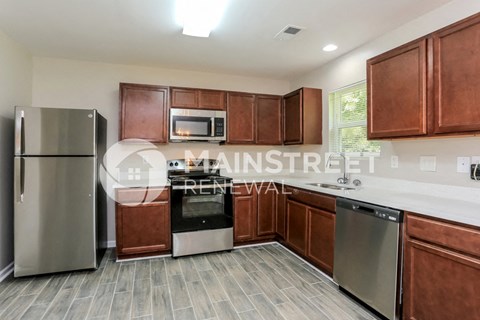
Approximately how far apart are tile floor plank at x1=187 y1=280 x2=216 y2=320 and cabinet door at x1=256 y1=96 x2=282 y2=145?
6.91 ft

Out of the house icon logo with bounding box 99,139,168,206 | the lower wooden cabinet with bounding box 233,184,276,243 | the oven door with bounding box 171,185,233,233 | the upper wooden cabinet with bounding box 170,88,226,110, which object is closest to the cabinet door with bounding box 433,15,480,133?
the lower wooden cabinet with bounding box 233,184,276,243

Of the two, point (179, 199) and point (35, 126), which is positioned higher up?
point (35, 126)

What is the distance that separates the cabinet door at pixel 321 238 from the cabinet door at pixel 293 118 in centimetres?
115

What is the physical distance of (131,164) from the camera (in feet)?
11.6

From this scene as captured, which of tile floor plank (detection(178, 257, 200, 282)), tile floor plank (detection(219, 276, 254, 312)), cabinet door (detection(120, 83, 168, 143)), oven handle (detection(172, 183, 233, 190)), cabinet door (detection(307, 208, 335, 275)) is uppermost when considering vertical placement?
cabinet door (detection(120, 83, 168, 143))

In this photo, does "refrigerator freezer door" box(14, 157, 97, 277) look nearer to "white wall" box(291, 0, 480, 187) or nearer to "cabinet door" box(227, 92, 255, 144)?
"cabinet door" box(227, 92, 255, 144)

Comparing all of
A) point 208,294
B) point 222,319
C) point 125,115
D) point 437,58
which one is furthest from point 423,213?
point 125,115

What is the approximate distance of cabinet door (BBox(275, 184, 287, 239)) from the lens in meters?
3.34

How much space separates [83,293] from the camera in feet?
7.57

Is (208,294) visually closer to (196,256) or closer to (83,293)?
(196,256)

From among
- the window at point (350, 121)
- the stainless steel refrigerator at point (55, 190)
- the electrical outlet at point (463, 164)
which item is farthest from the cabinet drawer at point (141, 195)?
the electrical outlet at point (463, 164)

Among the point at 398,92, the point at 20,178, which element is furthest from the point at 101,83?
the point at 398,92

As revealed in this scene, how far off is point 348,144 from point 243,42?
1.71m

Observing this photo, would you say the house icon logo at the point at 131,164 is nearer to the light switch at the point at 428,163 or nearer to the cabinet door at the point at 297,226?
the cabinet door at the point at 297,226
